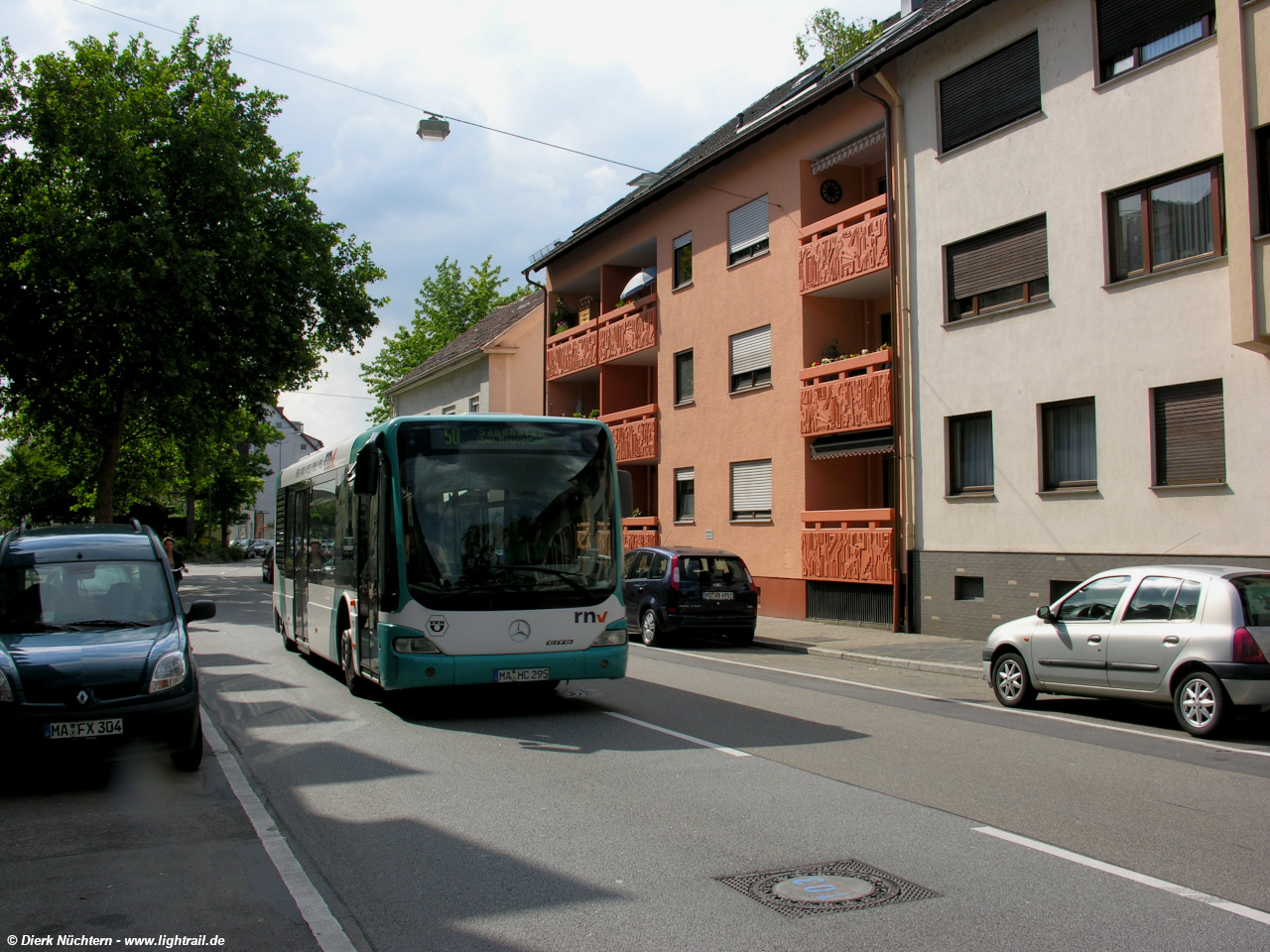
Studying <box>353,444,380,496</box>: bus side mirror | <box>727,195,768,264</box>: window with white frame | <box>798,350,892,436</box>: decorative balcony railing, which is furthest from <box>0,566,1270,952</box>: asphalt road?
<box>727,195,768,264</box>: window with white frame

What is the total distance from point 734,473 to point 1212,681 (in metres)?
16.6

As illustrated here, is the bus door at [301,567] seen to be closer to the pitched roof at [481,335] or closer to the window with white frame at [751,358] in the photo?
the window with white frame at [751,358]

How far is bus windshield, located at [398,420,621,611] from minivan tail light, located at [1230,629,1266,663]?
18.1 ft

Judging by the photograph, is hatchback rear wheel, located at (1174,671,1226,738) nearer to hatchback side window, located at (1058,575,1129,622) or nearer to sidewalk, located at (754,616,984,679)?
hatchback side window, located at (1058,575,1129,622)

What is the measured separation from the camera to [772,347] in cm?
2434

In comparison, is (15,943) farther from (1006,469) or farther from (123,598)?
(1006,469)

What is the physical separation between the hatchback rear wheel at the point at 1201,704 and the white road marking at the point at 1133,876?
440cm

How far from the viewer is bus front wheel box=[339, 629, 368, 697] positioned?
37.8 feet

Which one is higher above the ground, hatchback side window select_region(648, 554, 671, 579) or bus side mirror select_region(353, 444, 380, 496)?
bus side mirror select_region(353, 444, 380, 496)

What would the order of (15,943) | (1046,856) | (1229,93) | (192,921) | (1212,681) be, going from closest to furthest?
1. (15,943)
2. (192,921)
3. (1046,856)
4. (1212,681)
5. (1229,93)

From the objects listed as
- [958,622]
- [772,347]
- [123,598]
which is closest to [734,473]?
[772,347]

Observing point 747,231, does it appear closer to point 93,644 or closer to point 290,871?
point 93,644

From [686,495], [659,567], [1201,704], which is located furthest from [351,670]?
[686,495]

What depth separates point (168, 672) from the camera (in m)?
7.73
